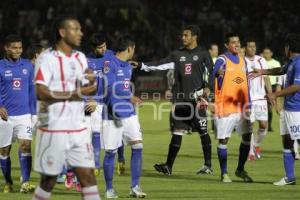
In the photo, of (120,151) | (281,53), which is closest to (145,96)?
(281,53)

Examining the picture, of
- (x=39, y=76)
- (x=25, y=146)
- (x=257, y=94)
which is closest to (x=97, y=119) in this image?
(x=25, y=146)

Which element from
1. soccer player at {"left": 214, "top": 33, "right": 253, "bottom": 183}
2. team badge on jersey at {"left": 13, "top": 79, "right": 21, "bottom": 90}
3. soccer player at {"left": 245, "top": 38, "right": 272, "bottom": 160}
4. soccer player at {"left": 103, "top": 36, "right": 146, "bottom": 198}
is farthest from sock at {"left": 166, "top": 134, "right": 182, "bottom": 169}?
team badge on jersey at {"left": 13, "top": 79, "right": 21, "bottom": 90}

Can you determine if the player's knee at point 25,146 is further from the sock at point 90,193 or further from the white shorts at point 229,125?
the sock at point 90,193

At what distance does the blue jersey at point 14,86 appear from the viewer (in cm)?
1175

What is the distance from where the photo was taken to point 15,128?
1188 centimetres

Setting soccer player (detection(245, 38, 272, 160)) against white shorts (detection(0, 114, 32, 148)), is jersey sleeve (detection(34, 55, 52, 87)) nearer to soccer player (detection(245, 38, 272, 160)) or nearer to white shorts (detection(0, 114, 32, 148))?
white shorts (detection(0, 114, 32, 148))

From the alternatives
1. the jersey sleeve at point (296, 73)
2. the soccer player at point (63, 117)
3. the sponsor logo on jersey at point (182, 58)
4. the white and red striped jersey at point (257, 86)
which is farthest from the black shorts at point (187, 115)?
the soccer player at point (63, 117)

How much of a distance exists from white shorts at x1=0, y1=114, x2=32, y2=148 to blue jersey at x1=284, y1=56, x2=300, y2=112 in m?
3.79

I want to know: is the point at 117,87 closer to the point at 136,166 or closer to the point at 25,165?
the point at 136,166

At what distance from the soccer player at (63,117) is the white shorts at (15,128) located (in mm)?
3487

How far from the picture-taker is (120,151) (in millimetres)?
14227

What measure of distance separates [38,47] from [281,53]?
24.6m

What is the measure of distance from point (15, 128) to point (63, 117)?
147 inches

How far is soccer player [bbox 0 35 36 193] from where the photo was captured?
11758mm
